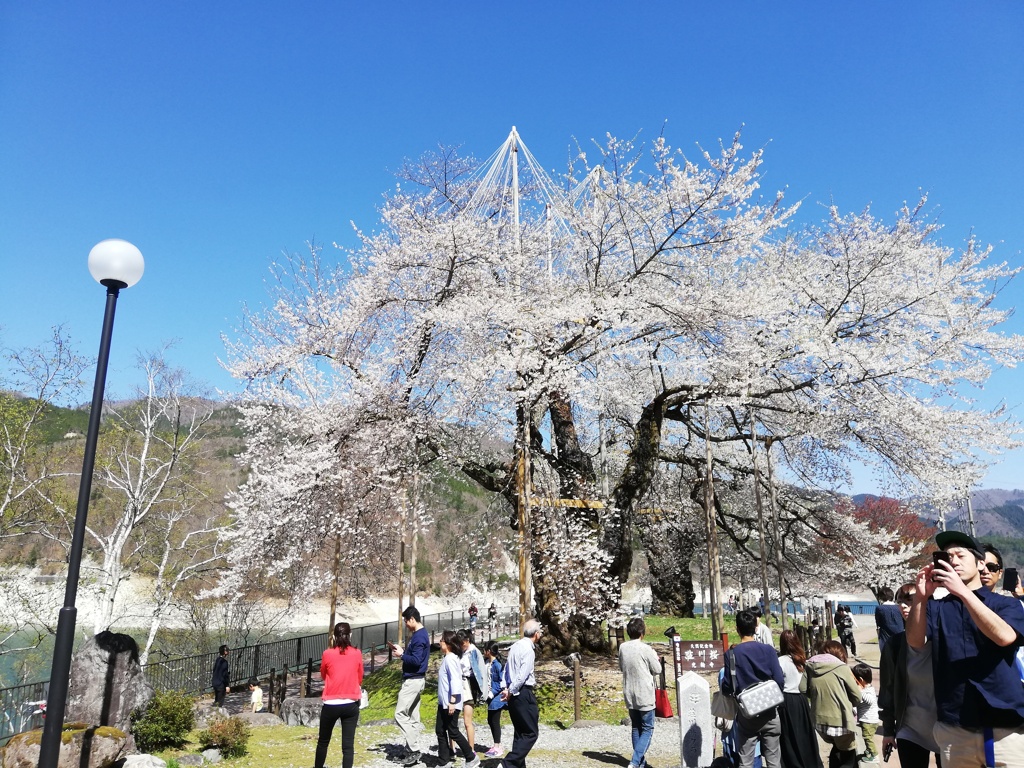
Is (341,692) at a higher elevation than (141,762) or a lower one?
higher

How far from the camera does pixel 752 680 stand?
5.20m

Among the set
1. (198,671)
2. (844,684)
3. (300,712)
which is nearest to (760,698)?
(844,684)

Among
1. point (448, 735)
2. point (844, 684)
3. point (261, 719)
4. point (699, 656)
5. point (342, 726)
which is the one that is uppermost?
point (844, 684)

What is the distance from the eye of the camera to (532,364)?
1137cm

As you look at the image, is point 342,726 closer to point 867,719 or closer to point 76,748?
point 76,748

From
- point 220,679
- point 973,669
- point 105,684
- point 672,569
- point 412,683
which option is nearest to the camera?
point 973,669

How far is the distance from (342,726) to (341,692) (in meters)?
0.39

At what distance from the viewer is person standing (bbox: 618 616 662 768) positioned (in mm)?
6547

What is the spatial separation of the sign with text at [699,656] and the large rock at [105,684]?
696 cm

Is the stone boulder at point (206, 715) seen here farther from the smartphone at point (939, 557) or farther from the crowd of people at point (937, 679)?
the smartphone at point (939, 557)

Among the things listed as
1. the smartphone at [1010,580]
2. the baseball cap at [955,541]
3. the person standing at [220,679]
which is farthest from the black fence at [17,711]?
the smartphone at [1010,580]

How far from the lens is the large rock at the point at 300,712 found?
35.4 feet

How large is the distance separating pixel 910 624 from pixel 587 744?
6.95 metres

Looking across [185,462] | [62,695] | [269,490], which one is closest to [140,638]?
[185,462]
